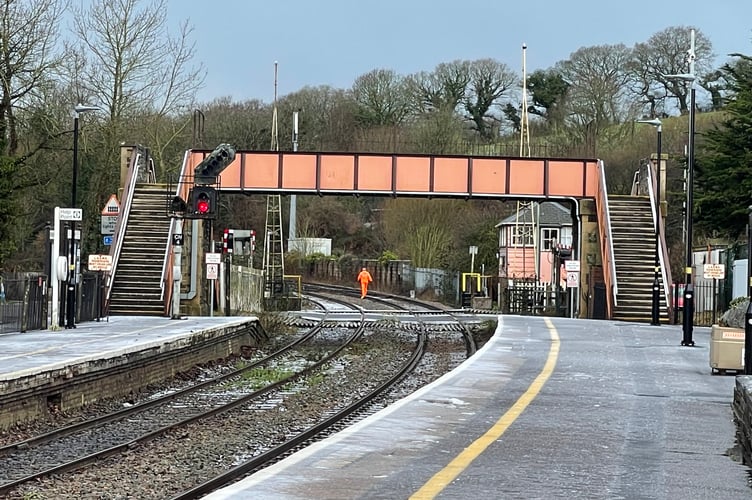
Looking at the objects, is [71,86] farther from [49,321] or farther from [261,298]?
[49,321]

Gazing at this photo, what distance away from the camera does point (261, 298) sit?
53.1m

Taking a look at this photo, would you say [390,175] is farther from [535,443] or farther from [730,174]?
[535,443]

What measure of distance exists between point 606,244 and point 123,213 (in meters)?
16.7

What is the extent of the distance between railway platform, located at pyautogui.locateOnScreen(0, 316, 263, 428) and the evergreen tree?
68.9 ft

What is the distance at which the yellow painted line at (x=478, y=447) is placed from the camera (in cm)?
854

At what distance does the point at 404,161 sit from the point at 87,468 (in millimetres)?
30953

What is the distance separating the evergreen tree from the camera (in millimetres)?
43094

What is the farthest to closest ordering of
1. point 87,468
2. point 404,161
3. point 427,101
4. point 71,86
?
point 427,101 → point 71,86 → point 404,161 → point 87,468

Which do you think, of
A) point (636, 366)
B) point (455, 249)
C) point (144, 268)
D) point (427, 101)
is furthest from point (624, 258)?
point (427, 101)

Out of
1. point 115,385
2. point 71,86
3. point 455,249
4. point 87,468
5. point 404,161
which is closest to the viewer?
point 87,468

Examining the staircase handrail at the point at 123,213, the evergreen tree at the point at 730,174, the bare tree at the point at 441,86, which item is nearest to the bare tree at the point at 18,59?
the staircase handrail at the point at 123,213

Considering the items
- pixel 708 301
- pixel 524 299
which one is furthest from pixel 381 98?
pixel 708 301

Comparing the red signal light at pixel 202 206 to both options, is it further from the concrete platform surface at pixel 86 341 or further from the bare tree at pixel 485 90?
the bare tree at pixel 485 90

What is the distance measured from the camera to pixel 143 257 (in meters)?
39.2
